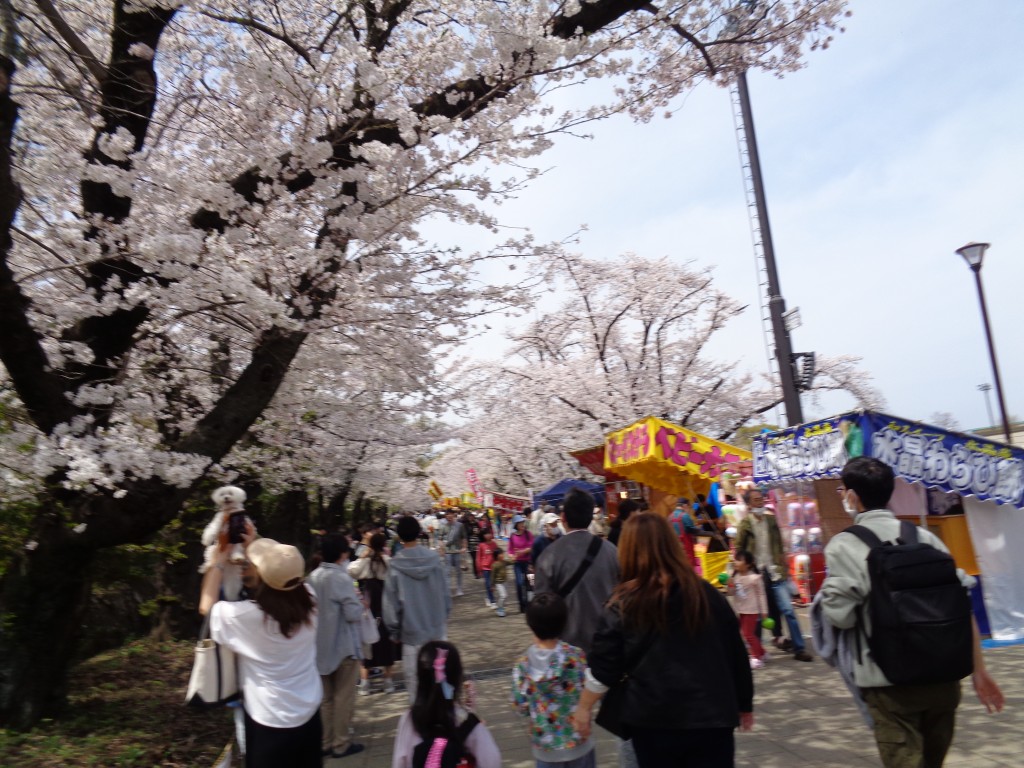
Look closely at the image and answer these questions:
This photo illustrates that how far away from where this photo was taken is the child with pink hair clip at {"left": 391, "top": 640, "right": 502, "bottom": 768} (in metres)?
2.87

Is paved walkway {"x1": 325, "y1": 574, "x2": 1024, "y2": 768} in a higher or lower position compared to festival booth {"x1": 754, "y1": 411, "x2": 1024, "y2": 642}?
lower

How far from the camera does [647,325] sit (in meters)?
22.7

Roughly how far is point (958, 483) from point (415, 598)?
5.59m

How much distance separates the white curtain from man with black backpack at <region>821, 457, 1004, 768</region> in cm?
561

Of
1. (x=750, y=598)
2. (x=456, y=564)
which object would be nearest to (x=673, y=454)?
(x=750, y=598)

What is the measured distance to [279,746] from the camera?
339 centimetres

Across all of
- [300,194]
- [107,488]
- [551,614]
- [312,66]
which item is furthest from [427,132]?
[551,614]

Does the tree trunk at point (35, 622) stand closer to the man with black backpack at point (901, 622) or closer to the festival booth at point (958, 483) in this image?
the man with black backpack at point (901, 622)

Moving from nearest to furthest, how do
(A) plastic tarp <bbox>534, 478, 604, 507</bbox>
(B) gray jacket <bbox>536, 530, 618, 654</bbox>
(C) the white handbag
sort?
(C) the white handbag, (B) gray jacket <bbox>536, 530, 618, 654</bbox>, (A) plastic tarp <bbox>534, 478, 604, 507</bbox>

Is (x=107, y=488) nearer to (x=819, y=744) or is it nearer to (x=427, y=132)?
(x=427, y=132)

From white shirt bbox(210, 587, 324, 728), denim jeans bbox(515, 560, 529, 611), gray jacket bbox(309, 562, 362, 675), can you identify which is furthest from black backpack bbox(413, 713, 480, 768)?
denim jeans bbox(515, 560, 529, 611)

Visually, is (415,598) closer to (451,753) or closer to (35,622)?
(35,622)

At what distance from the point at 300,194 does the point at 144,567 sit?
5.22m

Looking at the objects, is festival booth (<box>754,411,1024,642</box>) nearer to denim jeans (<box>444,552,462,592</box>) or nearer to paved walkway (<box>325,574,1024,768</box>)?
paved walkway (<box>325,574,1024,768</box>)
